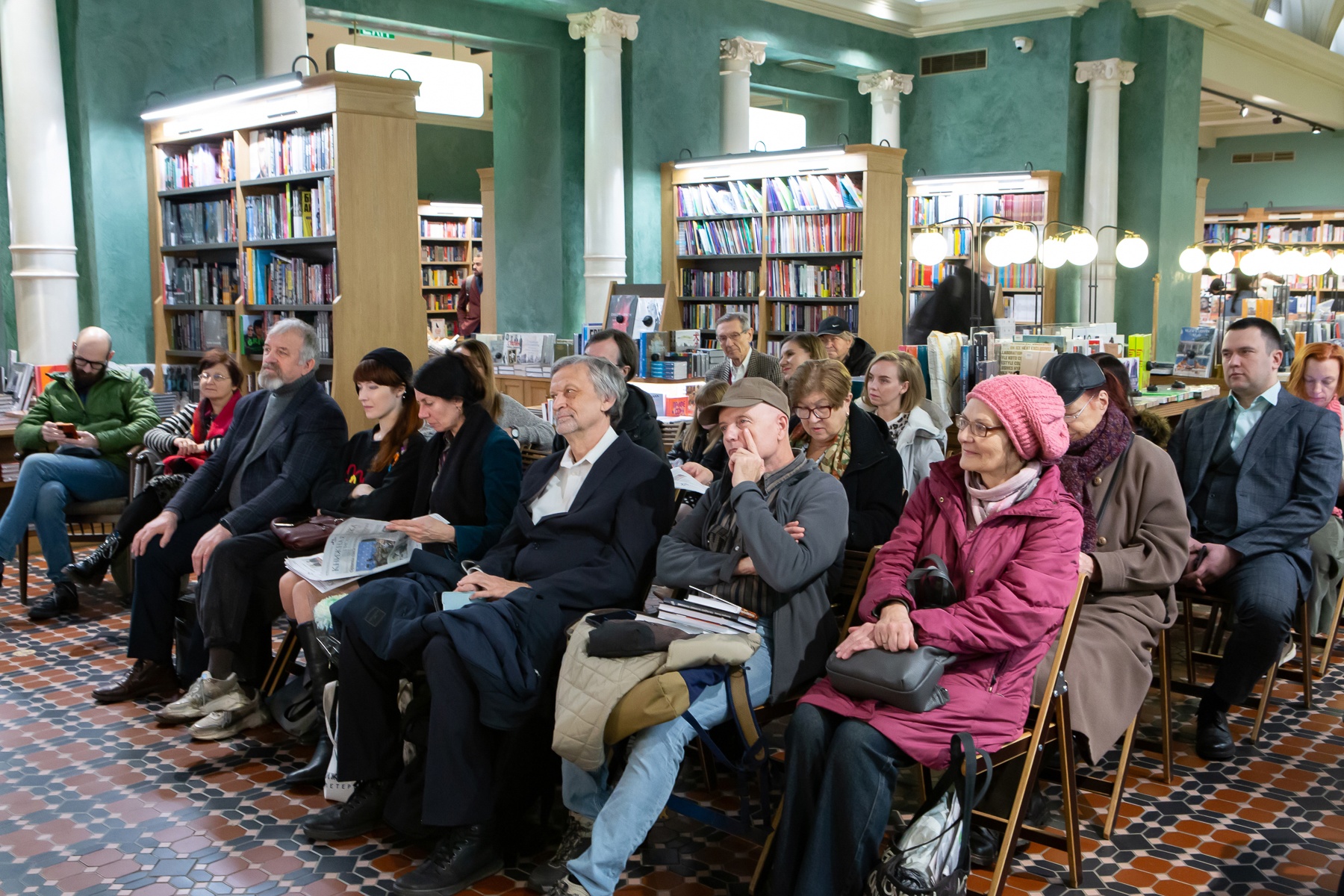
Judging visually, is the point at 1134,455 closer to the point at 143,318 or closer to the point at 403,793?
the point at 403,793

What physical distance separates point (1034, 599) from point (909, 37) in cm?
1170

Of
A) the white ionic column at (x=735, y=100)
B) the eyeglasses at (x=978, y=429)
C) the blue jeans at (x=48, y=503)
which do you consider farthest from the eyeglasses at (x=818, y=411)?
the white ionic column at (x=735, y=100)

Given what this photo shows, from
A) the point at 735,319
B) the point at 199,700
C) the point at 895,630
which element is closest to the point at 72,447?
the point at 199,700

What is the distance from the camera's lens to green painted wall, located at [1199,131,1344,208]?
17.4 meters

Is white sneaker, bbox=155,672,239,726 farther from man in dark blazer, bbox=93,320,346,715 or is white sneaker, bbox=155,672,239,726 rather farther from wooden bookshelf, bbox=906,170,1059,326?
wooden bookshelf, bbox=906,170,1059,326

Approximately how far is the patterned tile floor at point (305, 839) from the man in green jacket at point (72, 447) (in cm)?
143

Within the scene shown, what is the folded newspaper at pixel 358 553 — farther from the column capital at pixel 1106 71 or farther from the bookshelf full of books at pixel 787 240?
the column capital at pixel 1106 71

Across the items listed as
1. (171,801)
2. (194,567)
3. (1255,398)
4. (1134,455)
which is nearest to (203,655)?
(194,567)

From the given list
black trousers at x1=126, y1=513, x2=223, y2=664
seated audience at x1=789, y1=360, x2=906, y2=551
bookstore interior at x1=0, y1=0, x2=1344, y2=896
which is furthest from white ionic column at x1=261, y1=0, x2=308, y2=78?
seated audience at x1=789, y1=360, x2=906, y2=551

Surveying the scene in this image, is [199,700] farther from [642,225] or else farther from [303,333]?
[642,225]

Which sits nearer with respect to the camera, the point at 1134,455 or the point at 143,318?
the point at 1134,455

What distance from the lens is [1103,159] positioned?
11711 mm

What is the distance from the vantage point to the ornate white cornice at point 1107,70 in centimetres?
1164

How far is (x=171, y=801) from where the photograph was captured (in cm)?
338
